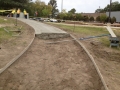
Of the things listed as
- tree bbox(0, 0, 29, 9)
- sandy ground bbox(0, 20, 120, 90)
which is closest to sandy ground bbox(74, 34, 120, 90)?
sandy ground bbox(0, 20, 120, 90)

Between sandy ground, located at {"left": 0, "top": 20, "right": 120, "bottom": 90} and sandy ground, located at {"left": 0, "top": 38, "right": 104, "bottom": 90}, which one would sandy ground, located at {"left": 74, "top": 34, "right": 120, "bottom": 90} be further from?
sandy ground, located at {"left": 0, "top": 38, "right": 104, "bottom": 90}

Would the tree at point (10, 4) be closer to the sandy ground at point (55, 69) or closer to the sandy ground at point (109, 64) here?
the sandy ground at point (109, 64)

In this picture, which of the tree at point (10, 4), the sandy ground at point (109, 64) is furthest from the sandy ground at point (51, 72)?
the tree at point (10, 4)

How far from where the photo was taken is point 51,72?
27.2ft

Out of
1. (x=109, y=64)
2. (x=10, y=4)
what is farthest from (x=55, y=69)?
(x=10, y=4)

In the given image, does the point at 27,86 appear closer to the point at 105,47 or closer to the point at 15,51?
the point at 15,51

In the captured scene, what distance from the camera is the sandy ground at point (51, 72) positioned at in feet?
23.0

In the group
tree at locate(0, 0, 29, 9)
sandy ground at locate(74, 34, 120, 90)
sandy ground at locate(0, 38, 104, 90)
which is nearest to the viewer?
sandy ground at locate(0, 38, 104, 90)

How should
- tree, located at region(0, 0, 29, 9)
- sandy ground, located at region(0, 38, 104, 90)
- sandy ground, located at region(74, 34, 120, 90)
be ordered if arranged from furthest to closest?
tree, located at region(0, 0, 29, 9), sandy ground, located at region(74, 34, 120, 90), sandy ground, located at region(0, 38, 104, 90)

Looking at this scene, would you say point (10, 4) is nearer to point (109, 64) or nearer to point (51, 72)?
point (109, 64)

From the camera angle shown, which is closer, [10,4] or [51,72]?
[51,72]

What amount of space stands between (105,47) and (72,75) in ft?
24.1

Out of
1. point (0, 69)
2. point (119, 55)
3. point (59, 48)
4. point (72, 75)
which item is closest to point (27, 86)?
point (0, 69)

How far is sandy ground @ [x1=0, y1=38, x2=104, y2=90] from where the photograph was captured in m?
7.02
